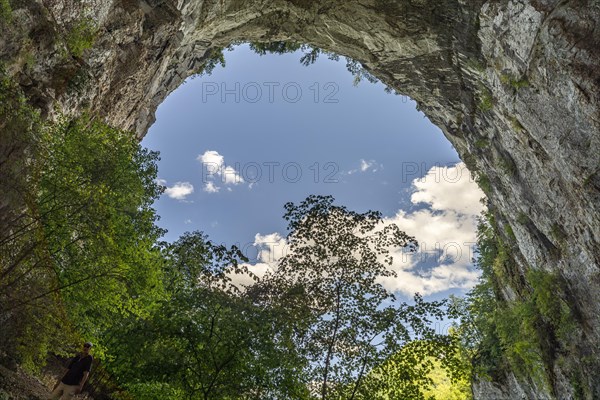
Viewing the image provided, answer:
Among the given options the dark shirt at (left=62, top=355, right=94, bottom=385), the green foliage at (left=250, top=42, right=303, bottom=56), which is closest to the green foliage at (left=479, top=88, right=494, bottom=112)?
the green foliage at (left=250, top=42, right=303, bottom=56)

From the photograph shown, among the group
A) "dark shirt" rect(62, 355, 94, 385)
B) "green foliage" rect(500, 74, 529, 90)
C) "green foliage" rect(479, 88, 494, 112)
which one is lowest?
"dark shirt" rect(62, 355, 94, 385)

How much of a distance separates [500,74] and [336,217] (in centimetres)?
1016

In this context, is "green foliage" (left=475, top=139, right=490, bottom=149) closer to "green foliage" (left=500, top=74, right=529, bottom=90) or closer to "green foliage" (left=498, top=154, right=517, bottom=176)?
"green foliage" (left=498, top=154, right=517, bottom=176)

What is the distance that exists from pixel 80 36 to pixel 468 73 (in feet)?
57.6

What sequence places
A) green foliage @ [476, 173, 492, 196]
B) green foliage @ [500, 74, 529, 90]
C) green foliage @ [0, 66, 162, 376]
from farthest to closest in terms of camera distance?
green foliage @ [476, 173, 492, 196] < green foliage @ [500, 74, 529, 90] < green foliage @ [0, 66, 162, 376]

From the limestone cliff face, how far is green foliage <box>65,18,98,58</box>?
151 millimetres

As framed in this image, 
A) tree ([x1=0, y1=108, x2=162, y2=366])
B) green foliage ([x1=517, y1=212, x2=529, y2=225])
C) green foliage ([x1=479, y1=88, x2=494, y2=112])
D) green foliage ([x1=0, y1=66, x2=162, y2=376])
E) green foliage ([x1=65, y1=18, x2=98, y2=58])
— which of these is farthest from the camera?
green foliage ([x1=517, y1=212, x2=529, y2=225])

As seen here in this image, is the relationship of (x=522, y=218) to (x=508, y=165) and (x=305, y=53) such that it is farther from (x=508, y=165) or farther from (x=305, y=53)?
(x=305, y=53)

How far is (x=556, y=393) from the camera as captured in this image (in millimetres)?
18797

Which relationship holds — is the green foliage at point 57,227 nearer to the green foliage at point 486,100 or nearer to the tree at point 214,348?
the tree at point 214,348

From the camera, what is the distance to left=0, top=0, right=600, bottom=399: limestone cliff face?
13.4m

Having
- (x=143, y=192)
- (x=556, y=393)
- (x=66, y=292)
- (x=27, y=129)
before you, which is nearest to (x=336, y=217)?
(x=143, y=192)

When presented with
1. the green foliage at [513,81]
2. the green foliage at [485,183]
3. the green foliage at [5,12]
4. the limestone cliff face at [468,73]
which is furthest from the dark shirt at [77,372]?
the green foliage at [485,183]

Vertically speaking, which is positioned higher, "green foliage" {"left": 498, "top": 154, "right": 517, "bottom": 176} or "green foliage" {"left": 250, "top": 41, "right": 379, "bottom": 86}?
"green foliage" {"left": 250, "top": 41, "right": 379, "bottom": 86}
